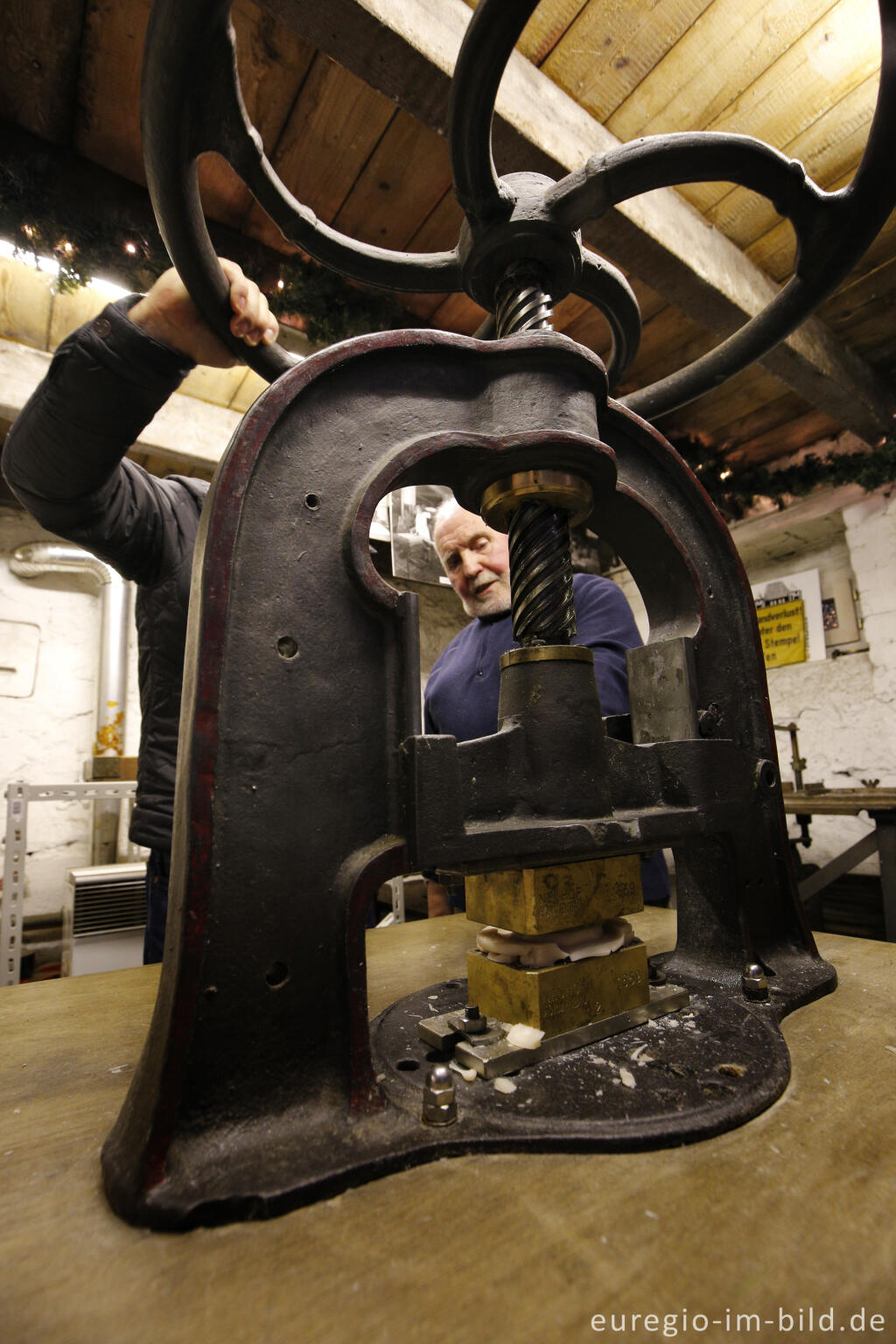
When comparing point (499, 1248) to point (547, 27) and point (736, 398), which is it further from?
point (736, 398)

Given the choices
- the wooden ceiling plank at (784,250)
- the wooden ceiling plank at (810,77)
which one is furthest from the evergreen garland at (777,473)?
the wooden ceiling plank at (810,77)

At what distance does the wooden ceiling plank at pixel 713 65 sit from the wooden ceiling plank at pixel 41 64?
1272 mm

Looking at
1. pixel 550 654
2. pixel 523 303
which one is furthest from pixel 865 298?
pixel 550 654

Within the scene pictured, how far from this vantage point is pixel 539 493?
691mm

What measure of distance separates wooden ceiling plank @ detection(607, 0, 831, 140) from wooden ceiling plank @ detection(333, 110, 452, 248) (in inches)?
18.6

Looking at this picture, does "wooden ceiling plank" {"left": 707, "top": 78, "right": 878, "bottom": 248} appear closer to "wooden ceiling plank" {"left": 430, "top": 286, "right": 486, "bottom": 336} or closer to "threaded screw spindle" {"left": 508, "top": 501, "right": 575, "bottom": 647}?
"wooden ceiling plank" {"left": 430, "top": 286, "right": 486, "bottom": 336}

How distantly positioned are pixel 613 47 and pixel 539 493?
154 centimetres

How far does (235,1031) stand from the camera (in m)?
0.49

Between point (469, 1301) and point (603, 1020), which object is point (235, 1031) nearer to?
point (469, 1301)

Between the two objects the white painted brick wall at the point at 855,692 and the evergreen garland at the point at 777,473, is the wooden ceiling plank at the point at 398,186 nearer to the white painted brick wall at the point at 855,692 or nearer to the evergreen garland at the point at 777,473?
the evergreen garland at the point at 777,473

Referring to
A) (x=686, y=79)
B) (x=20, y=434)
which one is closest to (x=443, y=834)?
(x=20, y=434)

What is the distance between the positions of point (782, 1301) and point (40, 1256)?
1.35ft

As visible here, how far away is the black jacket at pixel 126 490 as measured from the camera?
3.02ft

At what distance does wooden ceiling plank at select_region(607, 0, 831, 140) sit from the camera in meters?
1.46
